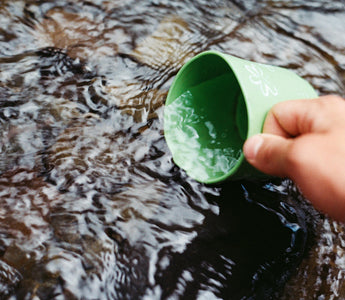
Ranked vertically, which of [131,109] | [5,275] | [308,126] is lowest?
[5,275]

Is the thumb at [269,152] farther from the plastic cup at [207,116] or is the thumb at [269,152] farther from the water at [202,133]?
the water at [202,133]

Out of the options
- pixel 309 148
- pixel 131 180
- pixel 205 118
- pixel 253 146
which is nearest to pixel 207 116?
pixel 205 118

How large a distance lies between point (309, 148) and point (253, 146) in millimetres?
176

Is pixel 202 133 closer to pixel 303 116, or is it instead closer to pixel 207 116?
pixel 207 116

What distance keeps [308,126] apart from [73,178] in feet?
3.33

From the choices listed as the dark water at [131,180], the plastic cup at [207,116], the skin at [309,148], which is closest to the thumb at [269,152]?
the skin at [309,148]

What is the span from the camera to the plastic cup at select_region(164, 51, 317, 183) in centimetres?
175

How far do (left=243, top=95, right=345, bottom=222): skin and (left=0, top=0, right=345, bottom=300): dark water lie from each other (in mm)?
Answer: 403

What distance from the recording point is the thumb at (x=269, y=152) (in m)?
1.26

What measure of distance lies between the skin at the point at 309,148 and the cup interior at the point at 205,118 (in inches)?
17.2

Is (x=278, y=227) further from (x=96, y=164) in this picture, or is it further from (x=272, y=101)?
(x=96, y=164)

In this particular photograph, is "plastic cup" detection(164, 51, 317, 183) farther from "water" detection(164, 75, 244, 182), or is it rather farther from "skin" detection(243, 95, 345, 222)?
"skin" detection(243, 95, 345, 222)

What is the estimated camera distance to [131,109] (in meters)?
2.13

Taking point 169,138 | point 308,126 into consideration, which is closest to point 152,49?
point 169,138
